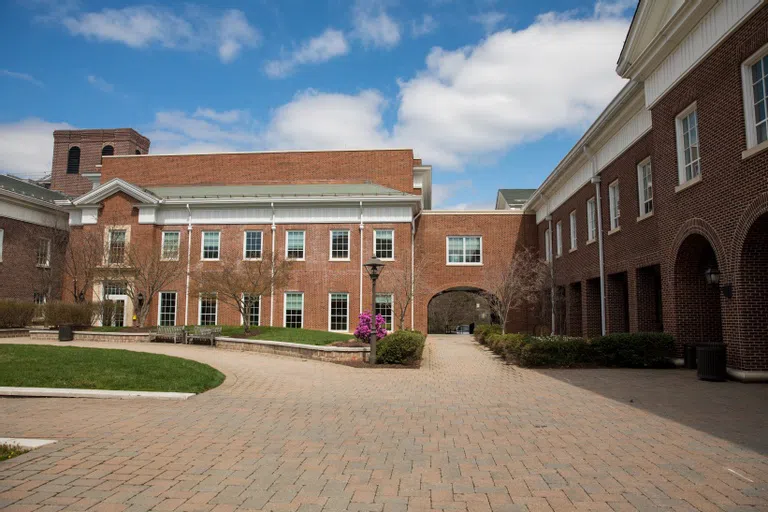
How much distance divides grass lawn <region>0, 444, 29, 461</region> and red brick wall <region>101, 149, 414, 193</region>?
29408 millimetres

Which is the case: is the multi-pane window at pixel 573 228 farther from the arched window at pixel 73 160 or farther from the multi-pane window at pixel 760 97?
the arched window at pixel 73 160

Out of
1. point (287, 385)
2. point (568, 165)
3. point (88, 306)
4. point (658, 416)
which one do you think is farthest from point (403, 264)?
point (658, 416)

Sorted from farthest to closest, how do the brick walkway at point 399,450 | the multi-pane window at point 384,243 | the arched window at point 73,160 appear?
Result: the arched window at point 73,160, the multi-pane window at point 384,243, the brick walkway at point 399,450

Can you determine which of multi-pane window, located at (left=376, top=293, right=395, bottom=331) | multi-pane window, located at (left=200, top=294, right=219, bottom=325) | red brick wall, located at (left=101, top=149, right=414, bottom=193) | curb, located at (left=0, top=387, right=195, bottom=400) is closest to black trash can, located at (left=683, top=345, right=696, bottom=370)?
curb, located at (left=0, top=387, right=195, bottom=400)

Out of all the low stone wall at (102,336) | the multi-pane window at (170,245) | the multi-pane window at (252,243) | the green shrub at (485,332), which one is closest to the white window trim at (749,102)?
the green shrub at (485,332)

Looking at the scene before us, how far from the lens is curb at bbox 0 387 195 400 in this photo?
942 centimetres

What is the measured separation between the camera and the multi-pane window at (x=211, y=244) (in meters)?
31.0

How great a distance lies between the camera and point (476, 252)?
1254 inches

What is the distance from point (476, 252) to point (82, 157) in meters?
44.6

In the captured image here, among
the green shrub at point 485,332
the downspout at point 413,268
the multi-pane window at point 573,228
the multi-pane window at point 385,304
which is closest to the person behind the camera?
the multi-pane window at point 573,228

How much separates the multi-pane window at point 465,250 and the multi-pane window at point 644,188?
14735 mm

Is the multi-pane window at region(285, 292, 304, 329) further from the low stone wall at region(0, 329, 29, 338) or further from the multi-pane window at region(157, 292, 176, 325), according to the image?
the low stone wall at region(0, 329, 29, 338)

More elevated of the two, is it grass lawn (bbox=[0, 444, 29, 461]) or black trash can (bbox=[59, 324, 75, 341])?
black trash can (bbox=[59, 324, 75, 341])

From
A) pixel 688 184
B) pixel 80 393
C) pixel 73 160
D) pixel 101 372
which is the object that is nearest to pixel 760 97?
pixel 688 184
